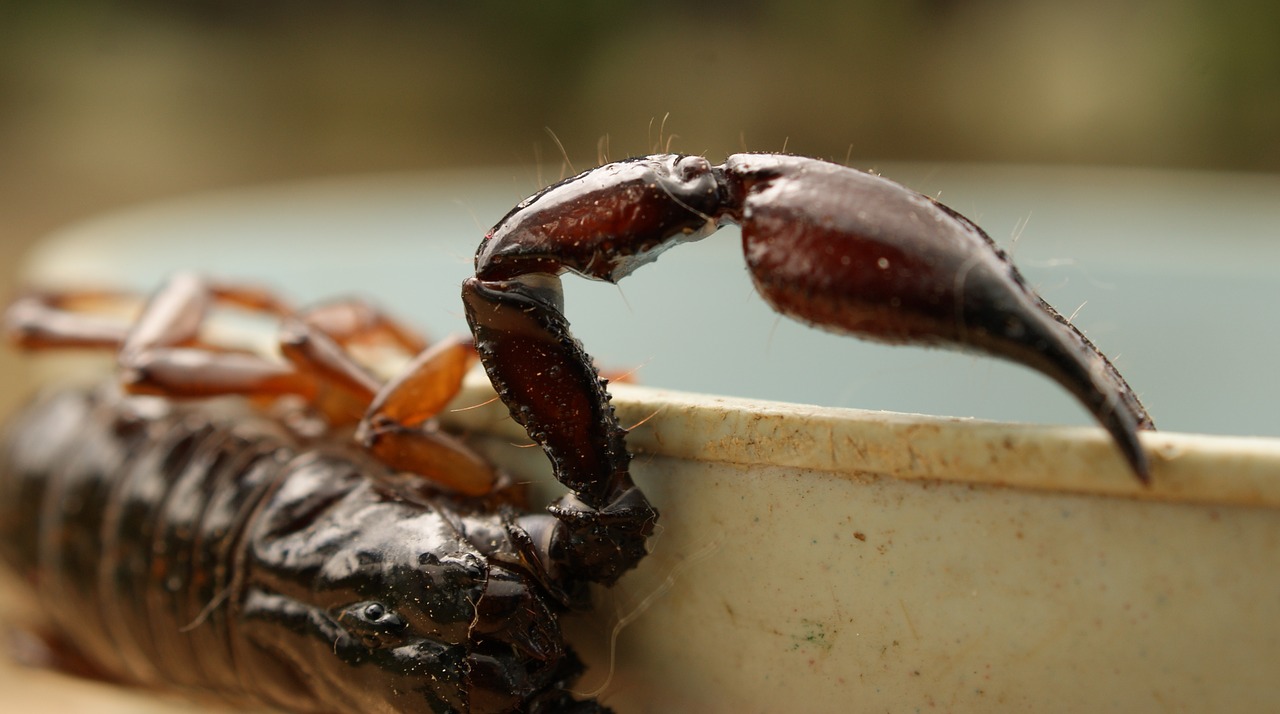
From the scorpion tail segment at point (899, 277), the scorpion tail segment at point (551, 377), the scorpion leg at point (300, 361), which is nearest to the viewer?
the scorpion tail segment at point (899, 277)

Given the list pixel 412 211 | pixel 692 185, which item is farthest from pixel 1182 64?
pixel 692 185

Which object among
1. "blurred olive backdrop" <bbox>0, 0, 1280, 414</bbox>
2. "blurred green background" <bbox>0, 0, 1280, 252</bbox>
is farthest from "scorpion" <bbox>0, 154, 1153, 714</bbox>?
"blurred green background" <bbox>0, 0, 1280, 252</bbox>

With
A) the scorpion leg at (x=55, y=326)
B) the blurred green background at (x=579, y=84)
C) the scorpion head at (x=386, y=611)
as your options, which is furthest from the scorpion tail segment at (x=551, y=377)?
the blurred green background at (x=579, y=84)

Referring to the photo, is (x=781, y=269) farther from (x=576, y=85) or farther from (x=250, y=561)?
(x=576, y=85)

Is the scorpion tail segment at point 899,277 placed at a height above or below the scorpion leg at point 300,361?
above

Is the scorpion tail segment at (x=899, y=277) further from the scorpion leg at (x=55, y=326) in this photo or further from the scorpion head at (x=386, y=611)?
the scorpion leg at (x=55, y=326)

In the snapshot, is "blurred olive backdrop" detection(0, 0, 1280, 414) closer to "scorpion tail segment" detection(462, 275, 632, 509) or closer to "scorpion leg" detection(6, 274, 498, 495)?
"scorpion leg" detection(6, 274, 498, 495)
